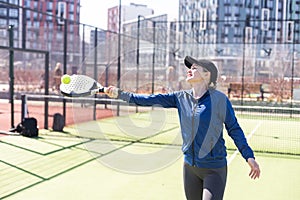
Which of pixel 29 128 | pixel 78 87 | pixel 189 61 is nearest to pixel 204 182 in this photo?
pixel 189 61

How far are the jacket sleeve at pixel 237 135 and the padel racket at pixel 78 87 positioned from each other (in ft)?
3.74

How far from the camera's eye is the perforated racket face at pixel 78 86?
3.81 metres

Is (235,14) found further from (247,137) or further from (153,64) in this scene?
(247,137)

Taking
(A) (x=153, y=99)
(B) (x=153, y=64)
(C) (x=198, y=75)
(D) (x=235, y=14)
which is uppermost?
(D) (x=235, y=14)

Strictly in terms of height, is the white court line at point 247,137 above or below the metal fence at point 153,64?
below

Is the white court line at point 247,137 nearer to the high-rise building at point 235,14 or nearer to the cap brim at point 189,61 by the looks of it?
the cap brim at point 189,61

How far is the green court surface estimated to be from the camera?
18.7ft

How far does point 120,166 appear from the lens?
24.1 ft

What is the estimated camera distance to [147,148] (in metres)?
9.07

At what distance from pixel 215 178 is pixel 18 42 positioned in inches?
1845

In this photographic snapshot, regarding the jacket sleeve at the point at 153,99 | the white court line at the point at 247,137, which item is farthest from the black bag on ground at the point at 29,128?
the jacket sleeve at the point at 153,99

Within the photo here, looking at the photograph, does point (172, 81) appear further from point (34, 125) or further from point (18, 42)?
point (18, 42)

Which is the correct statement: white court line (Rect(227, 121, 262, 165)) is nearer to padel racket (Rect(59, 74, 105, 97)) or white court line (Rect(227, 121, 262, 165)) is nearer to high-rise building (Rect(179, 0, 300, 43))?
padel racket (Rect(59, 74, 105, 97))

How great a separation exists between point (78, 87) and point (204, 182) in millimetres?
1429
